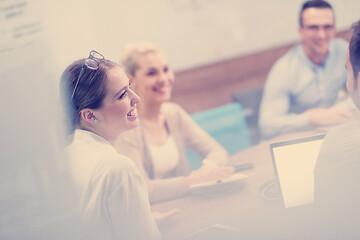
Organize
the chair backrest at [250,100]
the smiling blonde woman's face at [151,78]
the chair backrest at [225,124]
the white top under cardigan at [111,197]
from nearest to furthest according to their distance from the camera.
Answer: the white top under cardigan at [111,197]
the smiling blonde woman's face at [151,78]
the chair backrest at [225,124]
the chair backrest at [250,100]

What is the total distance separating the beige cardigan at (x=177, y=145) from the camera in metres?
1.01

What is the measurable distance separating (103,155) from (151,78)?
26.1 inches

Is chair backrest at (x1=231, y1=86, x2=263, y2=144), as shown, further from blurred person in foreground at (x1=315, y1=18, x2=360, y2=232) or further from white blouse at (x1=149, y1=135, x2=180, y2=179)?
blurred person in foreground at (x1=315, y1=18, x2=360, y2=232)

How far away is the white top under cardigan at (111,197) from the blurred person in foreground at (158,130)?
45 centimetres

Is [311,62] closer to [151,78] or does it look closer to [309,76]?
[309,76]

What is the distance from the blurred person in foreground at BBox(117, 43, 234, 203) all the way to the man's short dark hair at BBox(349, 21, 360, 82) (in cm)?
51

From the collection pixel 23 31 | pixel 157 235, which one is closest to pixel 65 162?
pixel 157 235

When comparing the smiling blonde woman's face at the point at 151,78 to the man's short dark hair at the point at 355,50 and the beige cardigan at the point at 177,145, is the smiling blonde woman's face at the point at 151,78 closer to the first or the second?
the beige cardigan at the point at 177,145

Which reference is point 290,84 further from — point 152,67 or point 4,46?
point 4,46

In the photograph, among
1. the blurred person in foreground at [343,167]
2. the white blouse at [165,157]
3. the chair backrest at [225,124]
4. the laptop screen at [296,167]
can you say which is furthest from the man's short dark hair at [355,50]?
the chair backrest at [225,124]

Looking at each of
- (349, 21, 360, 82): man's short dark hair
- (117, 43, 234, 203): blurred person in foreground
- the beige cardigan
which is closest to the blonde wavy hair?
(117, 43, 234, 203): blurred person in foreground

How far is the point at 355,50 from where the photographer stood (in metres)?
0.73

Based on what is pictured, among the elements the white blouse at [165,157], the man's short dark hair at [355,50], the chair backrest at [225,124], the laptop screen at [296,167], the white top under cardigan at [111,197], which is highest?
the man's short dark hair at [355,50]

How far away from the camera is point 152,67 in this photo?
4.24ft
